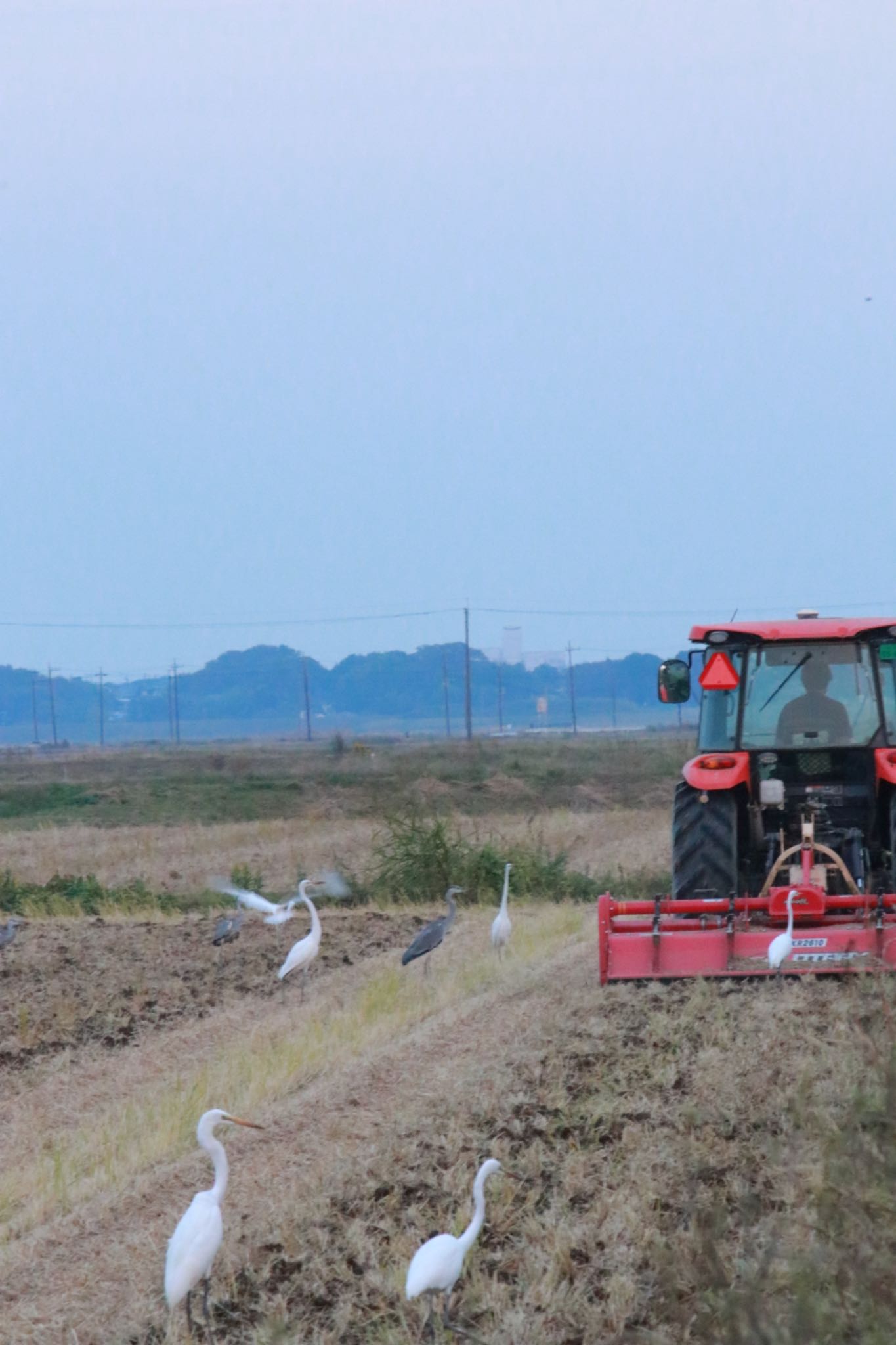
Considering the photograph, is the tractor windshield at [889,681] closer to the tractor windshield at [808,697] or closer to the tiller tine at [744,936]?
the tractor windshield at [808,697]

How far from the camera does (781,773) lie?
10695 mm

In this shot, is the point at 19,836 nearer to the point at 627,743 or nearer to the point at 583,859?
the point at 583,859

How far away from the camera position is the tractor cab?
10328 mm

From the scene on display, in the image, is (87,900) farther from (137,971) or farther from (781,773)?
(781,773)

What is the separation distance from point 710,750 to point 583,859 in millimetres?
12826

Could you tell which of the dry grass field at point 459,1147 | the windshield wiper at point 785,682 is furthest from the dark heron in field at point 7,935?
the windshield wiper at point 785,682

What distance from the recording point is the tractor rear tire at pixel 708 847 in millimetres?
10305

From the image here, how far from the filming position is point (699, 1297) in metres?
3.68

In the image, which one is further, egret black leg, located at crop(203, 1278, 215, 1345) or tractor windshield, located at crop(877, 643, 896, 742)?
tractor windshield, located at crop(877, 643, 896, 742)

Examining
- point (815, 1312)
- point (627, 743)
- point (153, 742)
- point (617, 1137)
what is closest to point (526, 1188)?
point (617, 1137)

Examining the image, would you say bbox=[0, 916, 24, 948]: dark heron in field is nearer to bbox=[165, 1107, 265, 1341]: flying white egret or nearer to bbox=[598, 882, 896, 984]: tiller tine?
bbox=[598, 882, 896, 984]: tiller tine

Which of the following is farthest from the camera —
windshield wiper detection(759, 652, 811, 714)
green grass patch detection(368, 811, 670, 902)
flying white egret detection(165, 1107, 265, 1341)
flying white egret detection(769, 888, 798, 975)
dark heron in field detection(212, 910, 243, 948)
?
green grass patch detection(368, 811, 670, 902)

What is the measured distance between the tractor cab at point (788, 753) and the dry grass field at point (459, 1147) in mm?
1262

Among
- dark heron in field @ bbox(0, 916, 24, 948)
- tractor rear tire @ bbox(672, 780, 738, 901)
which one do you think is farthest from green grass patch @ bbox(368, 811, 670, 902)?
tractor rear tire @ bbox(672, 780, 738, 901)
